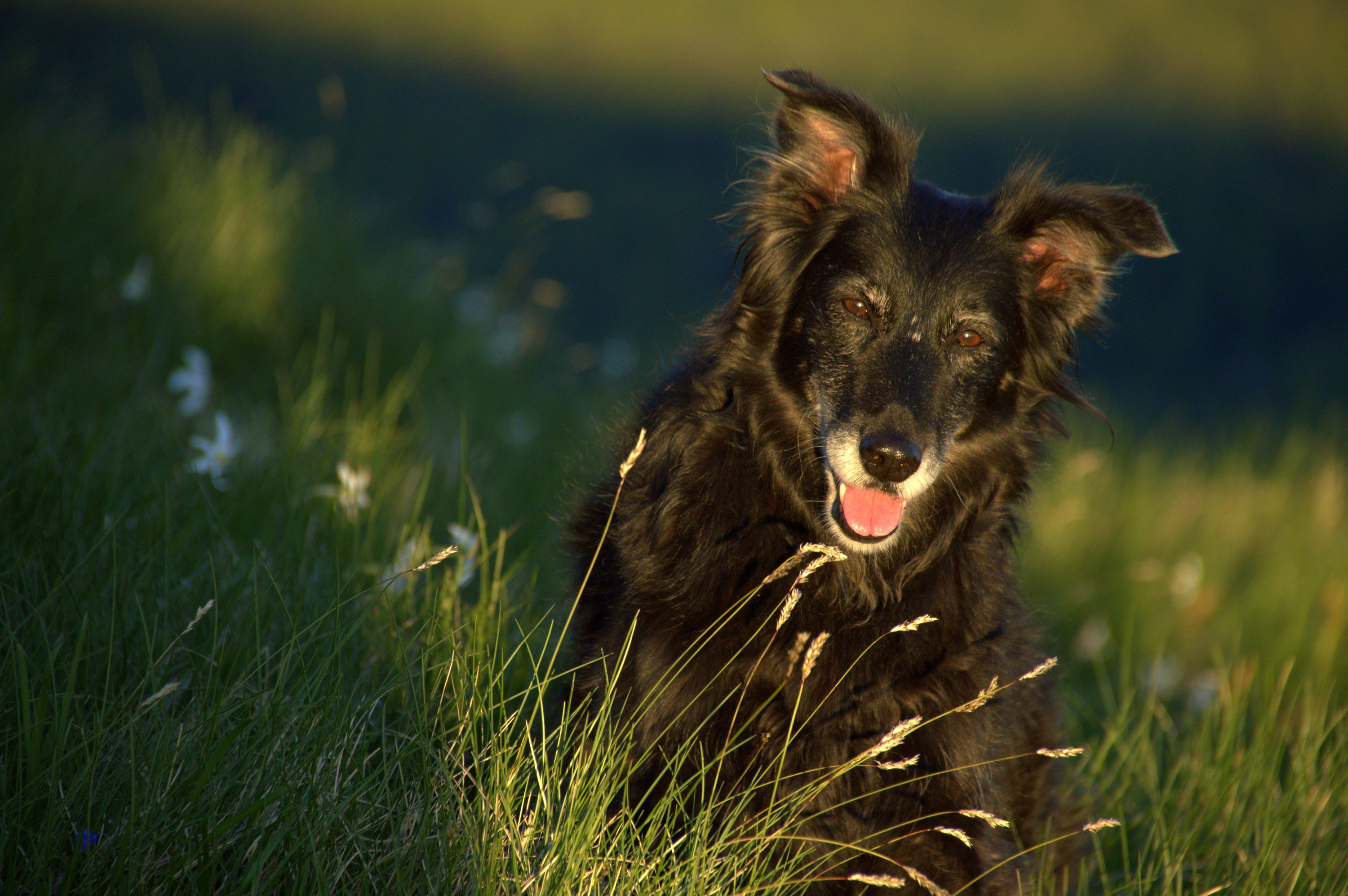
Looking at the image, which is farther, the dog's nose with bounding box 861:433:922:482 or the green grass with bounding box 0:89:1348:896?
the dog's nose with bounding box 861:433:922:482

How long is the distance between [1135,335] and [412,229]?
35.8 ft

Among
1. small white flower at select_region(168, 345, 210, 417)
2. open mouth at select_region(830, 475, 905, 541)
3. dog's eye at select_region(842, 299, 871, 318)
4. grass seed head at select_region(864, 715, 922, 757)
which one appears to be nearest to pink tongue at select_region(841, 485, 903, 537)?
open mouth at select_region(830, 475, 905, 541)

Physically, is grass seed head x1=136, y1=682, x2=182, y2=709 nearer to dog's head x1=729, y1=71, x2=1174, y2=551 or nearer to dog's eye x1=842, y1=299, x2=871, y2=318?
dog's head x1=729, y1=71, x2=1174, y2=551

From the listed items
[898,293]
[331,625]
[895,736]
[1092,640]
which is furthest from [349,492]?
[1092,640]

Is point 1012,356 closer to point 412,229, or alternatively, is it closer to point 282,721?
point 282,721

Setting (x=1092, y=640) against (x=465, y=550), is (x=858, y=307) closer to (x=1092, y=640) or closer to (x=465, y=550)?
(x=465, y=550)

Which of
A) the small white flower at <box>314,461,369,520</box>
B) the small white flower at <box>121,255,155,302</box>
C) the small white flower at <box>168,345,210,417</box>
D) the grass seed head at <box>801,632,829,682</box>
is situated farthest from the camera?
the small white flower at <box>121,255,155,302</box>

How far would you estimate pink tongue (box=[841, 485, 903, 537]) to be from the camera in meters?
2.39

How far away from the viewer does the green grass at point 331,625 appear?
1.74m

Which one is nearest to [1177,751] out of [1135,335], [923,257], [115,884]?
[923,257]

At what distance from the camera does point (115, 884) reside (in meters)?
1.54

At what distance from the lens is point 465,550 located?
2.63 metres

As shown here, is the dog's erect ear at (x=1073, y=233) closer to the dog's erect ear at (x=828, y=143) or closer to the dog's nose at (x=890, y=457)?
the dog's erect ear at (x=828, y=143)

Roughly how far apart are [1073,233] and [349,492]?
2.14 m
